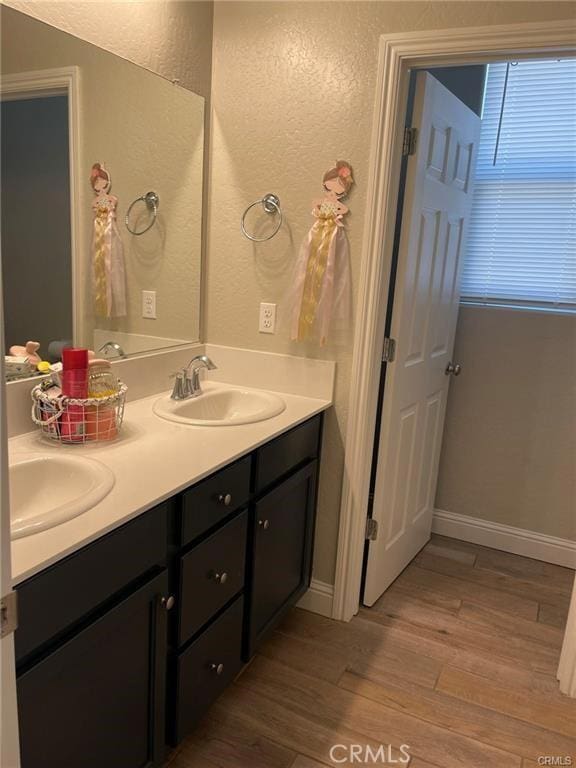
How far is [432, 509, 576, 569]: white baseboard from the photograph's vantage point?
2.83 m

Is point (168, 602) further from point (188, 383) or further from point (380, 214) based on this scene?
point (380, 214)

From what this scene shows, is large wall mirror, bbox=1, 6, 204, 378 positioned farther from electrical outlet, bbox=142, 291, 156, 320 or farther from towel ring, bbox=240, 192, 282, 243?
towel ring, bbox=240, 192, 282, 243

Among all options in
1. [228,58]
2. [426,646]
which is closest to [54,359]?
[228,58]

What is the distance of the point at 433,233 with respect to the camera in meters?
2.30

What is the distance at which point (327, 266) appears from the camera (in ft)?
6.64

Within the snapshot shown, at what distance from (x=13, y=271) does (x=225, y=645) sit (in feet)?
3.95

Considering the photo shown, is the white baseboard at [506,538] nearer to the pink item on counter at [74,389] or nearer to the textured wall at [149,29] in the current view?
the pink item on counter at [74,389]

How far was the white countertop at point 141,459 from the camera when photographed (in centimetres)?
103

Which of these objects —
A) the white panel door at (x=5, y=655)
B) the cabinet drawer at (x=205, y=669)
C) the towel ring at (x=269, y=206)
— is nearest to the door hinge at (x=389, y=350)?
the towel ring at (x=269, y=206)

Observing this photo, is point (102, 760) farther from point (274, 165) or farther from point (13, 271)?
point (274, 165)

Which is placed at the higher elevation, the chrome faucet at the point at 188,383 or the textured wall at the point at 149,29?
the textured wall at the point at 149,29

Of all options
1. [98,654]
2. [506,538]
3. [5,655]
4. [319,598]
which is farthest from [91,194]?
[506,538]

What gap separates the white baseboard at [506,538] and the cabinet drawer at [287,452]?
125 cm

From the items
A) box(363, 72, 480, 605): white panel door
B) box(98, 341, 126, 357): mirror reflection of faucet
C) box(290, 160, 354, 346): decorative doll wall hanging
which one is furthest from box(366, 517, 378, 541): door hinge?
box(98, 341, 126, 357): mirror reflection of faucet
